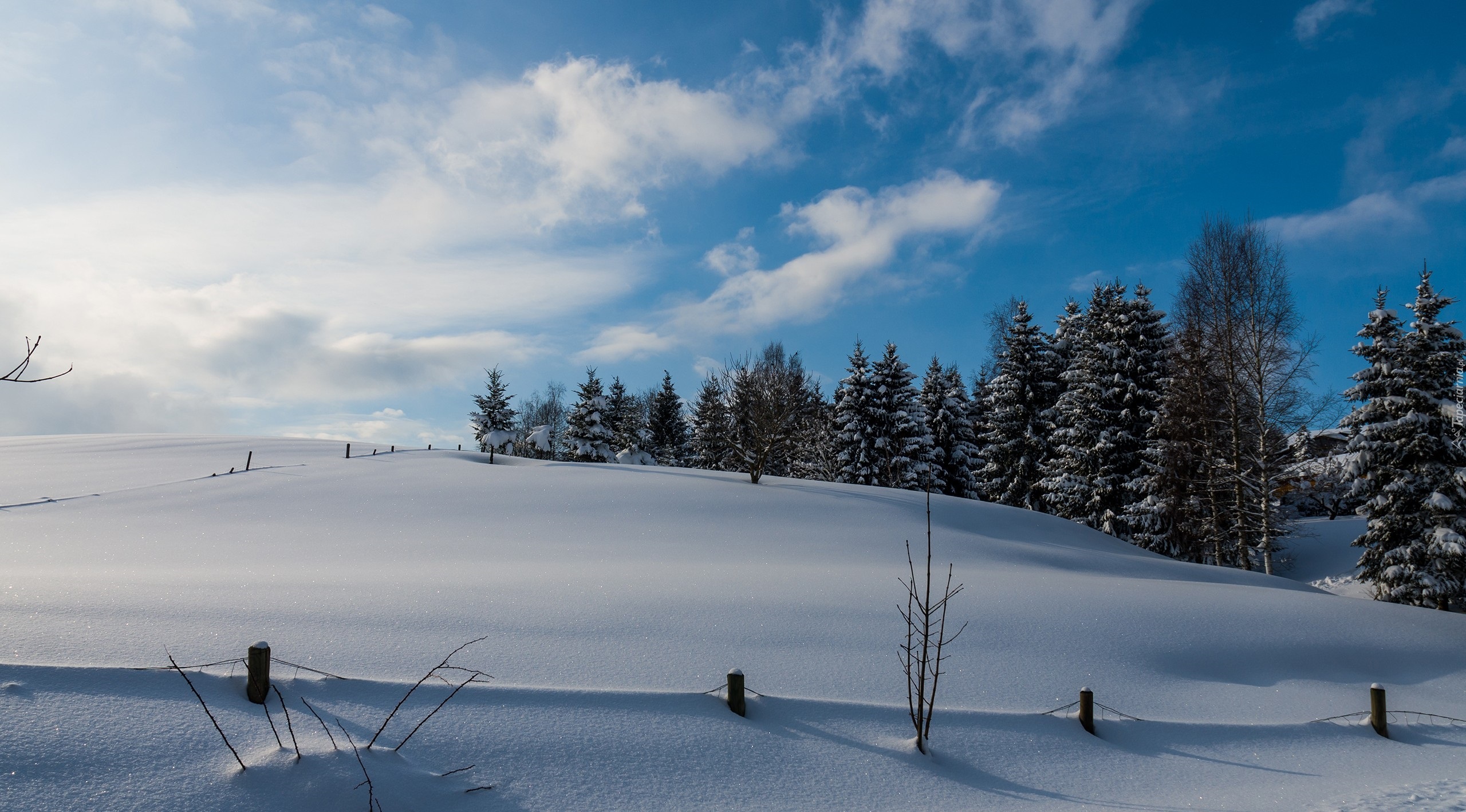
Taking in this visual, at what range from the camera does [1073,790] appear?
5.67 meters

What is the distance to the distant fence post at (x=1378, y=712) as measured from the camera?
24.7 feet

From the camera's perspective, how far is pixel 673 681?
6.35 meters

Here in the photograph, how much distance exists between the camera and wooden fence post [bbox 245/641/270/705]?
202 inches

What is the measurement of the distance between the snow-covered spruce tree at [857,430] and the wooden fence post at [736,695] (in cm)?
2610

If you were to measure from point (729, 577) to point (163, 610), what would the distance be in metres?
6.56

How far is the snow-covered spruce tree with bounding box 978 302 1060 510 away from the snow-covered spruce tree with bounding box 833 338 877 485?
215 inches

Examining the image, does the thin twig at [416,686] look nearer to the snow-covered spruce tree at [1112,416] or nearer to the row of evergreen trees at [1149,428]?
the row of evergreen trees at [1149,428]

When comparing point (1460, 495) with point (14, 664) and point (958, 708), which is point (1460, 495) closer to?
point (958, 708)

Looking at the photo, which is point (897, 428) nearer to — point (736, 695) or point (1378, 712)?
point (1378, 712)

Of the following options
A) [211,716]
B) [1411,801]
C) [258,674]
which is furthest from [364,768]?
[1411,801]

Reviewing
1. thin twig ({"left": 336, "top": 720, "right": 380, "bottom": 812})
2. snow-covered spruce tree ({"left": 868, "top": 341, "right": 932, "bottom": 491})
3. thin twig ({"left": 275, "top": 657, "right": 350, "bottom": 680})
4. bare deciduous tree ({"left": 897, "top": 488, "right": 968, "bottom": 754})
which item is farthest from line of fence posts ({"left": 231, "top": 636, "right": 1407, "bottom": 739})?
snow-covered spruce tree ({"left": 868, "top": 341, "right": 932, "bottom": 491})

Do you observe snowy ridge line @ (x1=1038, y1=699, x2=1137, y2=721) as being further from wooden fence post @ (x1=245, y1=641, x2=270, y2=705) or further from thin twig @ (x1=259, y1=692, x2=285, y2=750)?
wooden fence post @ (x1=245, y1=641, x2=270, y2=705)

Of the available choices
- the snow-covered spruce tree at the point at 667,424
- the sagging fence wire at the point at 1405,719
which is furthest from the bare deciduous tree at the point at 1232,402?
the snow-covered spruce tree at the point at 667,424

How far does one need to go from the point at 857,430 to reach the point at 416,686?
2793 centimetres
